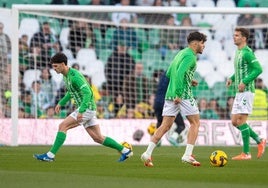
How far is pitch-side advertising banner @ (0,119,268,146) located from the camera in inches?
930

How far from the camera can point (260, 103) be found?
25406 millimetres

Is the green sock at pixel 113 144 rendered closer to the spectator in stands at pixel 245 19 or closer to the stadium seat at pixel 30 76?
the stadium seat at pixel 30 76

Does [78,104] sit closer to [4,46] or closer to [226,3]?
[4,46]

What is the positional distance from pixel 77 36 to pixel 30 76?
2086 millimetres

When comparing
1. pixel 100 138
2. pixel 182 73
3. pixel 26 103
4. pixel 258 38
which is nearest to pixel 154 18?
pixel 258 38

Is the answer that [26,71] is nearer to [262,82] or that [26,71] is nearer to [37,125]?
[37,125]

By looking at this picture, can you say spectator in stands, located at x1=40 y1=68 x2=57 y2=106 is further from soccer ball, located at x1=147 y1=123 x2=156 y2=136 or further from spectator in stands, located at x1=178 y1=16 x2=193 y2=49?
spectator in stands, located at x1=178 y1=16 x2=193 y2=49

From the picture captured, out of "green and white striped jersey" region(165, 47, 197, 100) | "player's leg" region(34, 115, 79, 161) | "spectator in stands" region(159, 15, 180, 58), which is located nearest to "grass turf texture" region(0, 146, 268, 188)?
"player's leg" region(34, 115, 79, 161)

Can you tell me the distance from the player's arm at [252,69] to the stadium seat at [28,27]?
977cm

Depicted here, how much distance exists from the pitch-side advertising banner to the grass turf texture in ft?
21.1

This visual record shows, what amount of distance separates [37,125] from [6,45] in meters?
2.04

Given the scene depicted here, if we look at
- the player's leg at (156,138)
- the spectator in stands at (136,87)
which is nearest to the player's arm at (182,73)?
the player's leg at (156,138)

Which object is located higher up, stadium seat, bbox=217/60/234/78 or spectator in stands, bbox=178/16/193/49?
spectator in stands, bbox=178/16/193/49

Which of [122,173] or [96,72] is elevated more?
[96,72]
